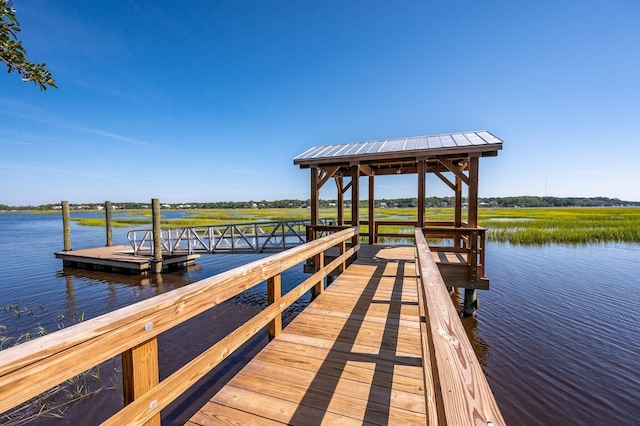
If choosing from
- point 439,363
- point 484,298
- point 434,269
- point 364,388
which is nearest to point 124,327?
point 439,363

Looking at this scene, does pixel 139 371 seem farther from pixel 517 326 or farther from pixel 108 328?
pixel 517 326

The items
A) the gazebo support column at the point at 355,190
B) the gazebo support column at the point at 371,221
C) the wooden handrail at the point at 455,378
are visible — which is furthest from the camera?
the gazebo support column at the point at 371,221

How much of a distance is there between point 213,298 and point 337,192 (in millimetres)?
8881

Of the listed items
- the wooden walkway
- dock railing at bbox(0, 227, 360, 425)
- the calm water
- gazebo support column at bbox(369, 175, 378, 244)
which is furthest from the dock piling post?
dock railing at bbox(0, 227, 360, 425)

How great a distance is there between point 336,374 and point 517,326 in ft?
22.0

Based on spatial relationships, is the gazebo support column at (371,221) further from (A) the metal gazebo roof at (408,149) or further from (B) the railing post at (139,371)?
(B) the railing post at (139,371)

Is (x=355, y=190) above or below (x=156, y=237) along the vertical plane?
above

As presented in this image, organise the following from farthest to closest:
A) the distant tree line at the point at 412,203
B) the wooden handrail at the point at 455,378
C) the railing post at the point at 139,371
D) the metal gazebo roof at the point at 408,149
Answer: the distant tree line at the point at 412,203 → the metal gazebo roof at the point at 408,149 → the railing post at the point at 139,371 → the wooden handrail at the point at 455,378

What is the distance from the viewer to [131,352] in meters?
1.42

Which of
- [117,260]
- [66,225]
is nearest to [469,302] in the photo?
[117,260]

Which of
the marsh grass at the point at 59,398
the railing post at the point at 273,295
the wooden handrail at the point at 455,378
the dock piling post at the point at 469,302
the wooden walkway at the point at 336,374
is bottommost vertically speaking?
the marsh grass at the point at 59,398

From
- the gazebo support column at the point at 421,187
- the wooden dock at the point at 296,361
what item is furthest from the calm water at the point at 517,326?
the gazebo support column at the point at 421,187

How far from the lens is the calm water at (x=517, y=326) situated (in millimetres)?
4539

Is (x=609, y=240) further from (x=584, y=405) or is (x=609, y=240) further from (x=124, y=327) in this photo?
(x=124, y=327)
